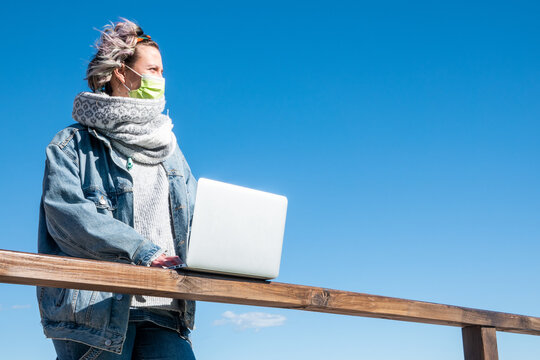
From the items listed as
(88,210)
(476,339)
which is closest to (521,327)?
(476,339)

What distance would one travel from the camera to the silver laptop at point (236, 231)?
1.78 metres

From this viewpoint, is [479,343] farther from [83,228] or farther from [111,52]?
[111,52]

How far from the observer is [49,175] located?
2.04m

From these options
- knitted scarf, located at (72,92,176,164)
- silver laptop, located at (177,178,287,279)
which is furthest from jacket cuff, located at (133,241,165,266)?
knitted scarf, located at (72,92,176,164)

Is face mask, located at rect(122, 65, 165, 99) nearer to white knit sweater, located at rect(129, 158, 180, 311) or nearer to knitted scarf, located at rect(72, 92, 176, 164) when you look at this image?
knitted scarf, located at rect(72, 92, 176, 164)

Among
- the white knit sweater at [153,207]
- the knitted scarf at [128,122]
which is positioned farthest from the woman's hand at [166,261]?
the knitted scarf at [128,122]

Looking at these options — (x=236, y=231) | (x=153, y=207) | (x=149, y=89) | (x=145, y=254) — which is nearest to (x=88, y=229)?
(x=145, y=254)

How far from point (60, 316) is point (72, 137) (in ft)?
2.05

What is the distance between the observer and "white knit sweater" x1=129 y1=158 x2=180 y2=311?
222cm

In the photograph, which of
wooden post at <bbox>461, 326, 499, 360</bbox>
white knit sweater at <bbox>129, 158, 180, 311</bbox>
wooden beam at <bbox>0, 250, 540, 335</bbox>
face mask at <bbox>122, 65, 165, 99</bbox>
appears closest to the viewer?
wooden beam at <bbox>0, 250, 540, 335</bbox>

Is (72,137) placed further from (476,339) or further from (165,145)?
(476,339)

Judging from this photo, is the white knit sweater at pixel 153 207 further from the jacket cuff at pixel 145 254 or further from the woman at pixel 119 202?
the jacket cuff at pixel 145 254

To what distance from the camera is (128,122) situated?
7.47ft

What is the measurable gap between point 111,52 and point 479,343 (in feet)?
6.25
